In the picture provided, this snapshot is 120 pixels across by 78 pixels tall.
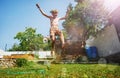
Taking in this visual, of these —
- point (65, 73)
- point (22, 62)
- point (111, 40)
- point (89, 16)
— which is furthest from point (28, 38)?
point (65, 73)

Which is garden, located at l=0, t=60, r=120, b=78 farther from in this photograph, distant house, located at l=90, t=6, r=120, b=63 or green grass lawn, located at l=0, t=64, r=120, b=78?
distant house, located at l=90, t=6, r=120, b=63

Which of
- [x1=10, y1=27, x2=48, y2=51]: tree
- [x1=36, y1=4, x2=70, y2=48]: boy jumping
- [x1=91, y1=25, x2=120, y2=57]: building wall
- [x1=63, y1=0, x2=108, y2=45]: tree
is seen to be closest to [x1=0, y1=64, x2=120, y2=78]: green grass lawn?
[x1=36, y1=4, x2=70, y2=48]: boy jumping

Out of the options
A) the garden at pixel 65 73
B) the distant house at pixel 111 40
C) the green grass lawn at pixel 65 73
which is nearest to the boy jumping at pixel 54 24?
the distant house at pixel 111 40

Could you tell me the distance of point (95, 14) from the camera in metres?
29.4

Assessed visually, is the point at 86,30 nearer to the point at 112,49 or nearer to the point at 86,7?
the point at 86,7

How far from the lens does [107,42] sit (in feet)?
85.3

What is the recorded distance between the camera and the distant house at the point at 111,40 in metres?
20.8

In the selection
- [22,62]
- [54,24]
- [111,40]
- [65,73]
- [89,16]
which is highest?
[89,16]

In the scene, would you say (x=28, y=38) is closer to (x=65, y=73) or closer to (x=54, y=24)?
(x=54, y=24)

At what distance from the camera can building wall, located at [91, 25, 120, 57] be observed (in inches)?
893

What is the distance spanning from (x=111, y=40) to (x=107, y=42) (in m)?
1.67

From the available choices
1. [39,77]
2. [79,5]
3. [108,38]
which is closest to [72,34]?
[79,5]

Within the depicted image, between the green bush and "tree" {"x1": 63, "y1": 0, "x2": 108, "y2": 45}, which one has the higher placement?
"tree" {"x1": 63, "y1": 0, "x2": 108, "y2": 45}

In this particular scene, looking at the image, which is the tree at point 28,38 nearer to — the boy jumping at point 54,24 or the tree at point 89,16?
the tree at point 89,16
